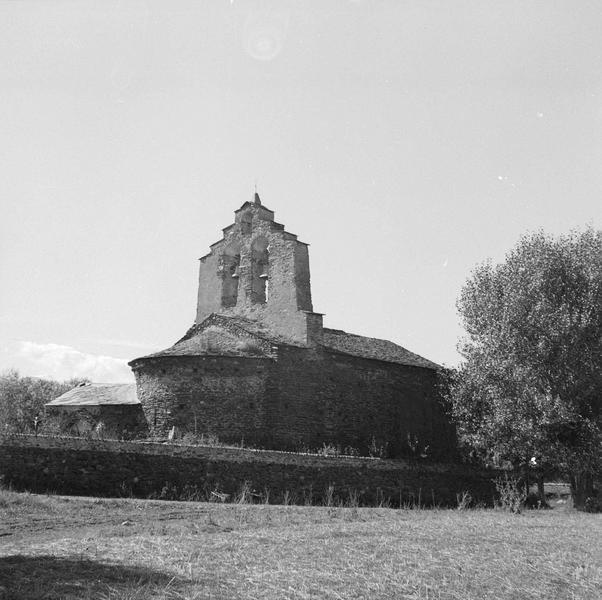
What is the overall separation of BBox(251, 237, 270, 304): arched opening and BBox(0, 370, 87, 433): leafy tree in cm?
3030

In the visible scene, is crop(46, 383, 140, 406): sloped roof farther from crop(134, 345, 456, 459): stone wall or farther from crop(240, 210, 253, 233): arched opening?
crop(240, 210, 253, 233): arched opening

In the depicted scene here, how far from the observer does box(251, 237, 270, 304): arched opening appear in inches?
1145

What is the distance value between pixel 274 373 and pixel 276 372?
0.10 m

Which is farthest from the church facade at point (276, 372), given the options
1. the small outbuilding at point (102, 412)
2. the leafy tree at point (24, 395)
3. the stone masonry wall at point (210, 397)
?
the leafy tree at point (24, 395)

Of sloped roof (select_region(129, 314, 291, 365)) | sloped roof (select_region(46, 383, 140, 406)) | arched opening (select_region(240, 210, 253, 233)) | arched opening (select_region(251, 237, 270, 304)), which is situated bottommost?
sloped roof (select_region(46, 383, 140, 406))

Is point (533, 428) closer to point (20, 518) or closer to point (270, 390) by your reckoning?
point (270, 390)

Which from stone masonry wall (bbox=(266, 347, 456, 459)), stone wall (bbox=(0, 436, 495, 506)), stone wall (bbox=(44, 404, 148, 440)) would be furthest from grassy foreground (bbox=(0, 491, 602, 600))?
stone wall (bbox=(44, 404, 148, 440))

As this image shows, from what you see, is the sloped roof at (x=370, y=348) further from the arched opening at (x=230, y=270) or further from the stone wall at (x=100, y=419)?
the stone wall at (x=100, y=419)

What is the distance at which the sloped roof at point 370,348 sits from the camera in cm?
2755

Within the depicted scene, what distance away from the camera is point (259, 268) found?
2952 cm

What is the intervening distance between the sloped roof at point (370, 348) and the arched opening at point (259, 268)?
3.58m

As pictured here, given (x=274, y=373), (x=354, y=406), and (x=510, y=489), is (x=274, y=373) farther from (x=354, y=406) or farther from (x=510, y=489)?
(x=510, y=489)

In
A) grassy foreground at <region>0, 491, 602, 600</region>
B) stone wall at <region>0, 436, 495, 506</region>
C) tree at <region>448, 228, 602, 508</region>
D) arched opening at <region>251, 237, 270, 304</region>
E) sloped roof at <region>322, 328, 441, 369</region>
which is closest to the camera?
grassy foreground at <region>0, 491, 602, 600</region>

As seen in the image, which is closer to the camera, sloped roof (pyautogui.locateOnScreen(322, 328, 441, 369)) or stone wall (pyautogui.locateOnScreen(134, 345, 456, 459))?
stone wall (pyautogui.locateOnScreen(134, 345, 456, 459))
